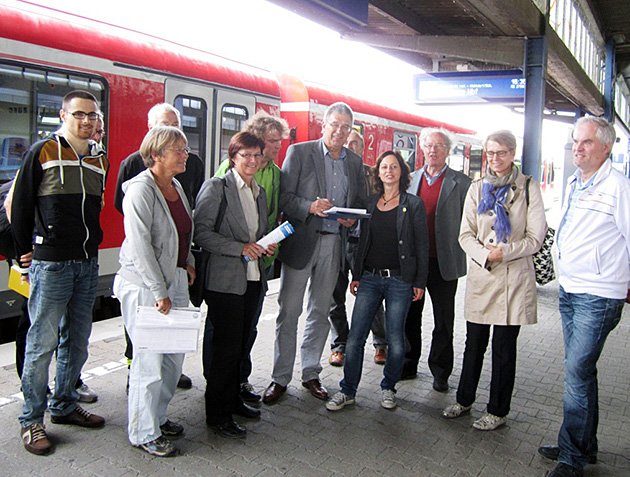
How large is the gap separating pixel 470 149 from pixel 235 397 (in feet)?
48.0

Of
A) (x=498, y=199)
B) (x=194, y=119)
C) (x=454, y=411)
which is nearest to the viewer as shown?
(x=498, y=199)

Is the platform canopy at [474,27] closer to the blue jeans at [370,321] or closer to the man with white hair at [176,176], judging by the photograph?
the man with white hair at [176,176]

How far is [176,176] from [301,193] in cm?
92

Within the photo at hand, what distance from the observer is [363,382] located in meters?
4.62

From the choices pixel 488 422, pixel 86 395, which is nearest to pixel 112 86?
pixel 86 395

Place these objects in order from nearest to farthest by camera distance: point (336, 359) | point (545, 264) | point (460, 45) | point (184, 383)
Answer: point (184, 383) → point (336, 359) → point (545, 264) → point (460, 45)

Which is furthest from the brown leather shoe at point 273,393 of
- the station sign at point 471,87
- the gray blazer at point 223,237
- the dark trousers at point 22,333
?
the station sign at point 471,87

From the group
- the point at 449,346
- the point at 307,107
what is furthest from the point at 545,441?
the point at 307,107

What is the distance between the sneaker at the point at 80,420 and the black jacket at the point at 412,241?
2.06 m

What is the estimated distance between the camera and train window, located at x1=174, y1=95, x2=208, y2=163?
701 centimetres

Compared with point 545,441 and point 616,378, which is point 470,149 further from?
point 545,441

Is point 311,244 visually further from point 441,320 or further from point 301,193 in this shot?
point 441,320

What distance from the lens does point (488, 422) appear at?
379 centimetres

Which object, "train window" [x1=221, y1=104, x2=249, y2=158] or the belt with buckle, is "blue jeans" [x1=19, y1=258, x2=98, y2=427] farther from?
"train window" [x1=221, y1=104, x2=249, y2=158]
